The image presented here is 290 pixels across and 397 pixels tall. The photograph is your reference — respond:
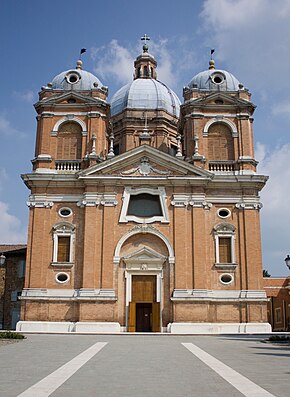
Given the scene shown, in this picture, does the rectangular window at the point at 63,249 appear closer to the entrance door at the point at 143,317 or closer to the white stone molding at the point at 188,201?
the entrance door at the point at 143,317

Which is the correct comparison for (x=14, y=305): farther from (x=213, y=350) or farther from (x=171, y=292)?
(x=213, y=350)

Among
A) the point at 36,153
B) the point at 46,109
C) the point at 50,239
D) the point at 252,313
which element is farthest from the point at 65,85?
the point at 252,313

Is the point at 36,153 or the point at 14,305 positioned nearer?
the point at 36,153

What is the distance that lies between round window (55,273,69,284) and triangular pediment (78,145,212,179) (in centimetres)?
661

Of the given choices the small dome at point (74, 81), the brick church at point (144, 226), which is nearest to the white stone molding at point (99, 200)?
the brick church at point (144, 226)

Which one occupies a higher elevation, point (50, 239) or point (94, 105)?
point (94, 105)

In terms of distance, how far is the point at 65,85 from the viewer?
126 feet

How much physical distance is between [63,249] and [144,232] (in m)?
5.52

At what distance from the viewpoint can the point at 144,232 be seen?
33625mm

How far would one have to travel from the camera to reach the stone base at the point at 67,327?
31.2 m

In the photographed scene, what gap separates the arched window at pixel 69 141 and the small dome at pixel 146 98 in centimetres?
1079

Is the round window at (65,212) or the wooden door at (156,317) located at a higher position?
the round window at (65,212)

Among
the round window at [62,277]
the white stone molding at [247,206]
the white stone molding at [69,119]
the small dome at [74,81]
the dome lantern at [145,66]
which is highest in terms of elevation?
the dome lantern at [145,66]

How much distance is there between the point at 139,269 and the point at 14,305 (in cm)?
1429
